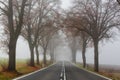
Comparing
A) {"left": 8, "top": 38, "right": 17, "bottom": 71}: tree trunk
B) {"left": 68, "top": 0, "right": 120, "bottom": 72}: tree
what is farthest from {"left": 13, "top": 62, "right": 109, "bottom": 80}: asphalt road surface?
{"left": 68, "top": 0, "right": 120, "bottom": 72}: tree

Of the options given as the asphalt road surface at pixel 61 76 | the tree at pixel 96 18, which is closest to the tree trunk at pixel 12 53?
the asphalt road surface at pixel 61 76

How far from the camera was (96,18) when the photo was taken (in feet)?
143

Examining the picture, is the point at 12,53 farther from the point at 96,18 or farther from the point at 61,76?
the point at 96,18

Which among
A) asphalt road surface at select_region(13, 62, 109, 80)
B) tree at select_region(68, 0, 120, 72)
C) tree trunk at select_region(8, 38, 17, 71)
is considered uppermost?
tree at select_region(68, 0, 120, 72)

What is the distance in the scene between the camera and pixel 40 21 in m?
55.0

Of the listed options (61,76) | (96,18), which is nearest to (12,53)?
(61,76)

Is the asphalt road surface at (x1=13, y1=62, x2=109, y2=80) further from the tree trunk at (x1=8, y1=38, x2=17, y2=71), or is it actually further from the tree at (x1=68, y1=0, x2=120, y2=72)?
the tree at (x1=68, y1=0, x2=120, y2=72)

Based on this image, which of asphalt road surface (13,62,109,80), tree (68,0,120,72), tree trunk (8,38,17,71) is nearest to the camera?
asphalt road surface (13,62,109,80)

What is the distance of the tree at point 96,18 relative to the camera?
43.2 m

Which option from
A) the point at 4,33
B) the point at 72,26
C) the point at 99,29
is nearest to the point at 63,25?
the point at 72,26

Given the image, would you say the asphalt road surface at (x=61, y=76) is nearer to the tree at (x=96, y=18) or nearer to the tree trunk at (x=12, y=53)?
the tree trunk at (x=12, y=53)

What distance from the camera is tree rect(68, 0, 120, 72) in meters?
43.2

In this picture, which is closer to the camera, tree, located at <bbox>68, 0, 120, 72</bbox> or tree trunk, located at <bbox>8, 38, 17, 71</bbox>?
tree trunk, located at <bbox>8, 38, 17, 71</bbox>

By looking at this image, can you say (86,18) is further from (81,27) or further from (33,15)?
(33,15)
